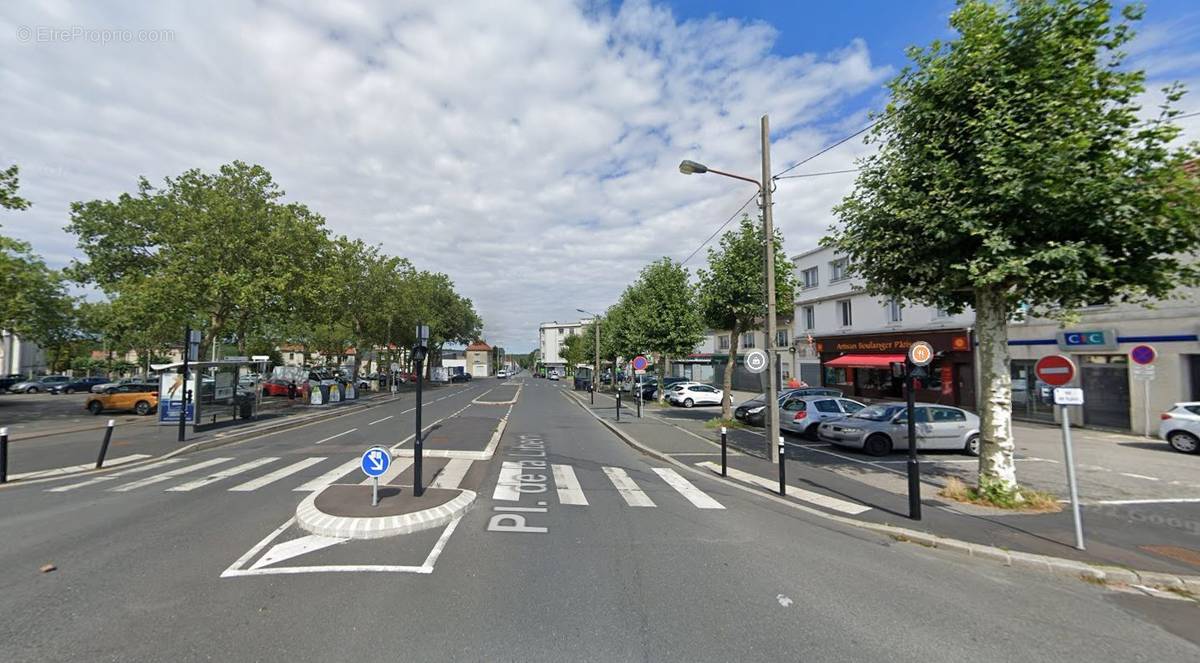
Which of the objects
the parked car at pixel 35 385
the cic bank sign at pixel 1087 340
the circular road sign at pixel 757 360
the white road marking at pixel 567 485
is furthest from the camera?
the parked car at pixel 35 385

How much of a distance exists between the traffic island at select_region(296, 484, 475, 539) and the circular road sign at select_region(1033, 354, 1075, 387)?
8.29 metres

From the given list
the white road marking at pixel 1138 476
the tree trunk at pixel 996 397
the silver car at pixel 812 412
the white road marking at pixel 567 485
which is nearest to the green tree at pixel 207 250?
the white road marking at pixel 567 485

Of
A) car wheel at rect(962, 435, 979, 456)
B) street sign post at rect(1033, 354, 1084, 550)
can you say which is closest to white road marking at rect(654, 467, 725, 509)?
street sign post at rect(1033, 354, 1084, 550)

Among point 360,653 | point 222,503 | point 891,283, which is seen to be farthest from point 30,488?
point 891,283

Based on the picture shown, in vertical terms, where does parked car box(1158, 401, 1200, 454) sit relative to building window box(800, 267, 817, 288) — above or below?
below

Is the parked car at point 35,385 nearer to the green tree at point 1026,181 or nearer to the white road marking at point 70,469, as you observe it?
the white road marking at point 70,469

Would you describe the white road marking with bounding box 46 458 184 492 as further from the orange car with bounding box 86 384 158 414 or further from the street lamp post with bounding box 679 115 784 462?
the orange car with bounding box 86 384 158 414

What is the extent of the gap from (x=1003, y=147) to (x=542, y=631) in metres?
8.42

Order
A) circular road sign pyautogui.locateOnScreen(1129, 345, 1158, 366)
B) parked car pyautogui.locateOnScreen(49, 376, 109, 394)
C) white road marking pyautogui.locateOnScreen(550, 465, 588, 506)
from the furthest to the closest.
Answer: parked car pyautogui.locateOnScreen(49, 376, 109, 394), circular road sign pyautogui.locateOnScreen(1129, 345, 1158, 366), white road marking pyautogui.locateOnScreen(550, 465, 588, 506)

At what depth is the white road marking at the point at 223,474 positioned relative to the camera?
931 cm

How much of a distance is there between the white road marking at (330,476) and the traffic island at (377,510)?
71 centimetres

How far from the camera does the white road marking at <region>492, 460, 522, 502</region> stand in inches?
345

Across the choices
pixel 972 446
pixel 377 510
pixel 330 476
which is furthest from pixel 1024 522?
pixel 330 476

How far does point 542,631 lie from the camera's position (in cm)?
418
